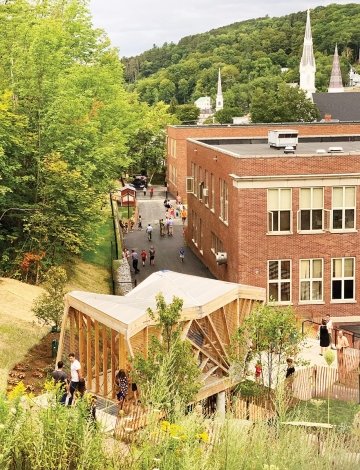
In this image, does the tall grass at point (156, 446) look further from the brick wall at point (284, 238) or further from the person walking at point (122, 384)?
the brick wall at point (284, 238)

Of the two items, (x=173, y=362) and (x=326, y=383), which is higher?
(x=173, y=362)

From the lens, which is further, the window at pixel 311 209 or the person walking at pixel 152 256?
the person walking at pixel 152 256

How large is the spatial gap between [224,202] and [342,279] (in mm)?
7568

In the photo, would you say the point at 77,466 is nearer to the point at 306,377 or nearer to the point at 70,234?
the point at 306,377

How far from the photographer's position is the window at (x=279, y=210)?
119ft

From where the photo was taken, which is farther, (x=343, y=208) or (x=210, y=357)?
(x=343, y=208)

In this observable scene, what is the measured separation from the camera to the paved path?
48000mm

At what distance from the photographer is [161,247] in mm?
56844

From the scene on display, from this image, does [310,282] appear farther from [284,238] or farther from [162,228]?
[162,228]

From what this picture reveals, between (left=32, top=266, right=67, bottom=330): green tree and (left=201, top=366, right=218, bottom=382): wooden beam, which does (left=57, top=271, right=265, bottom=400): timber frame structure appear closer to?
(left=201, top=366, right=218, bottom=382): wooden beam

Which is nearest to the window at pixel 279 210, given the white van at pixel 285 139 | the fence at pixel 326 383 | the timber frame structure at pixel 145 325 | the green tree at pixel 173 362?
the white van at pixel 285 139

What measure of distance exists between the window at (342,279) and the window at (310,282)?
2.06 ft

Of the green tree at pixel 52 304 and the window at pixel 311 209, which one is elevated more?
the window at pixel 311 209

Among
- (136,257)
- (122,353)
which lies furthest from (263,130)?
(122,353)
